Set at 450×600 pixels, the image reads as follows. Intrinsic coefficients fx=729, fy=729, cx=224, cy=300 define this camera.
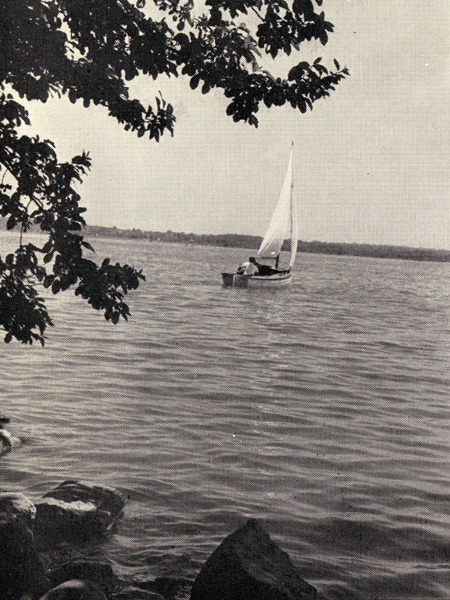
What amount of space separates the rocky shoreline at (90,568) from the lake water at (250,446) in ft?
1.05

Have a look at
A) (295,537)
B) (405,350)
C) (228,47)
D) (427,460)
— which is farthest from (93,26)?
(405,350)

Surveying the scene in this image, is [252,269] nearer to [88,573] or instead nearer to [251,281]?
[251,281]

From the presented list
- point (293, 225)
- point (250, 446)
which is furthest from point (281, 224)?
Answer: point (250, 446)

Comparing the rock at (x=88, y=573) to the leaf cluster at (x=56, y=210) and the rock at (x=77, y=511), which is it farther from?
the leaf cluster at (x=56, y=210)

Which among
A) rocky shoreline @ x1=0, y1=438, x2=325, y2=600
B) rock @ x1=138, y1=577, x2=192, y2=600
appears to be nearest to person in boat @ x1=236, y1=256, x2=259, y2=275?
rocky shoreline @ x1=0, y1=438, x2=325, y2=600

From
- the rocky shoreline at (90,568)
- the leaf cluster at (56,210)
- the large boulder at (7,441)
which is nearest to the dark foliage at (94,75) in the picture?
the leaf cluster at (56,210)

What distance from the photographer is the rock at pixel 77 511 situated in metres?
6.95

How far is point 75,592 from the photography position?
5.23 metres

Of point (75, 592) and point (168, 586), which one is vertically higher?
point (75, 592)

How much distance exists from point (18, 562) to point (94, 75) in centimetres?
412

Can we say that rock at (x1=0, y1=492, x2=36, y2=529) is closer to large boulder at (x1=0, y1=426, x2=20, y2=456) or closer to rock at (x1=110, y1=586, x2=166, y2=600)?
rock at (x1=110, y1=586, x2=166, y2=600)

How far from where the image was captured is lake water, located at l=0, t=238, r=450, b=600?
7352mm

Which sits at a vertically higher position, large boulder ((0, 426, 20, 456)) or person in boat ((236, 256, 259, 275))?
person in boat ((236, 256, 259, 275))

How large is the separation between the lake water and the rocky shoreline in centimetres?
32
